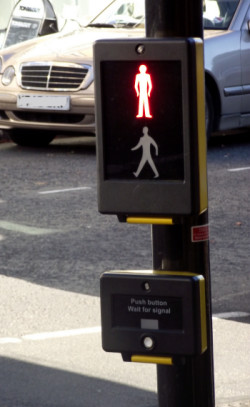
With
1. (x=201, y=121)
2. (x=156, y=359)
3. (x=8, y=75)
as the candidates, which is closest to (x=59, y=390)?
(x=156, y=359)

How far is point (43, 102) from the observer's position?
1086 cm

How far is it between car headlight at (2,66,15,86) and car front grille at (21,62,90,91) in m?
0.17

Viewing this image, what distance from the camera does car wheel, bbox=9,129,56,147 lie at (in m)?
11.8

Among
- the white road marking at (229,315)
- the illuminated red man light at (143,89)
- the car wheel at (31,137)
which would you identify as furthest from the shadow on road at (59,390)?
the car wheel at (31,137)

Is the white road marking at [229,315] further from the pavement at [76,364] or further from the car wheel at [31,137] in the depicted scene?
the car wheel at [31,137]

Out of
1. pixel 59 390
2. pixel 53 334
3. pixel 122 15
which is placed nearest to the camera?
pixel 59 390

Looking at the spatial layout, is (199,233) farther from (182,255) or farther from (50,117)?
(50,117)

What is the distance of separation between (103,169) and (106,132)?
98mm

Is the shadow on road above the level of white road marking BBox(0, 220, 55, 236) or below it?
above

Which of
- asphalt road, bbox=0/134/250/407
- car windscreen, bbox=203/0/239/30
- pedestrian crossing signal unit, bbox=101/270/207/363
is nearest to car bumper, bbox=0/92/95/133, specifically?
asphalt road, bbox=0/134/250/407

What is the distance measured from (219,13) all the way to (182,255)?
9.77 metres

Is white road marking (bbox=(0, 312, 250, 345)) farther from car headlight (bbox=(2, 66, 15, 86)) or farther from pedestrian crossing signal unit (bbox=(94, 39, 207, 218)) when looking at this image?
car headlight (bbox=(2, 66, 15, 86))

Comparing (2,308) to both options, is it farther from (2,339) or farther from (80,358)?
(80,358)

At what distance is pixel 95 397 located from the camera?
4.09 meters
